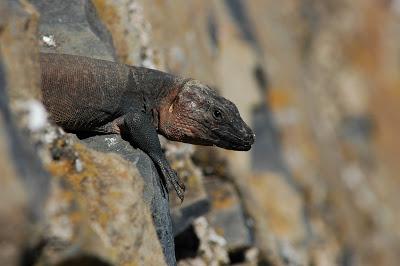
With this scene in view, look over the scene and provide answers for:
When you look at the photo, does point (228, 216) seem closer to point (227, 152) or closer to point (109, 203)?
point (227, 152)

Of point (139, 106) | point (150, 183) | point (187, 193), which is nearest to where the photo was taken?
point (150, 183)

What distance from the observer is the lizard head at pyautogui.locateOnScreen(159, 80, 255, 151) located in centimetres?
769

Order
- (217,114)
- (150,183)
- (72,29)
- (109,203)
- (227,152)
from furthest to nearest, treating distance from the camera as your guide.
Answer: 1. (227,152)
2. (72,29)
3. (217,114)
4. (150,183)
5. (109,203)

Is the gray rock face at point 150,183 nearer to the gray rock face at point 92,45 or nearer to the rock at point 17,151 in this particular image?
the gray rock face at point 92,45

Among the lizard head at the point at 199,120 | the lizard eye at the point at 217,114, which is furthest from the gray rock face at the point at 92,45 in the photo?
the lizard eye at the point at 217,114

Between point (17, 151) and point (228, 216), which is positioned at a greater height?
point (17, 151)

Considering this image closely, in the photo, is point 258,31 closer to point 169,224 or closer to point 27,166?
point 169,224

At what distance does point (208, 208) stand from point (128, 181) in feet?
10.2

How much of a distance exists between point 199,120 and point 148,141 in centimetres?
61

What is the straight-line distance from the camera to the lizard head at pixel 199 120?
303 inches

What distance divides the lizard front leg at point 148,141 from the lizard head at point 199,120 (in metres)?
0.28

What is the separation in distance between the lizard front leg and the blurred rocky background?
13 centimetres

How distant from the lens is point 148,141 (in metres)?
7.24

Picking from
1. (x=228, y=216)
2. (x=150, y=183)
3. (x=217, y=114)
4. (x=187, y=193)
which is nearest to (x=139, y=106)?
Result: (x=217, y=114)
